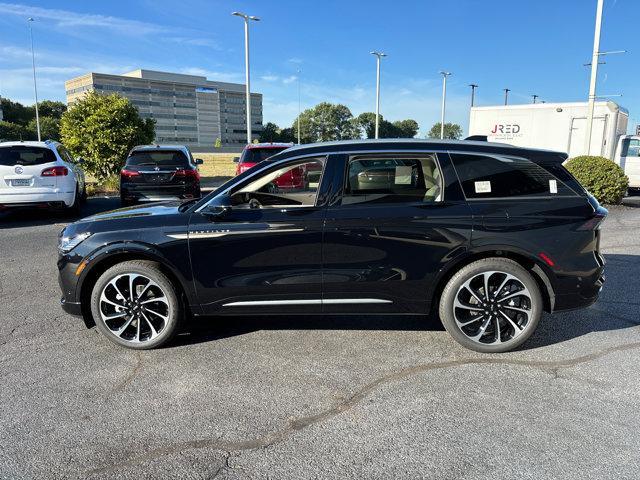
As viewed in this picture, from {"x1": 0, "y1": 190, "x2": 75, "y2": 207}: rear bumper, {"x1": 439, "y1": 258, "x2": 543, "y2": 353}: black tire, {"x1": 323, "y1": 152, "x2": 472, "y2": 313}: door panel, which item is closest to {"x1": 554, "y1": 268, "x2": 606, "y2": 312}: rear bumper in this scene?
{"x1": 439, "y1": 258, "x2": 543, "y2": 353}: black tire

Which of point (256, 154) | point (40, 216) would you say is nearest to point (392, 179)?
point (256, 154)

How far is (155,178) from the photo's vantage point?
36.8ft

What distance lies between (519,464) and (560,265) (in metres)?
1.81

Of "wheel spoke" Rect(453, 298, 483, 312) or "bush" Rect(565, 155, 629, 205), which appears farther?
"bush" Rect(565, 155, 629, 205)

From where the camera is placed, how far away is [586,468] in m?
2.53

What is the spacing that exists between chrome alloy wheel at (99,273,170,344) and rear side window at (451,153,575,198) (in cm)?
265

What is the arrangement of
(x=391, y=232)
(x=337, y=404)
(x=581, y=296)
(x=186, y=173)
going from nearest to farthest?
(x=337, y=404) → (x=391, y=232) → (x=581, y=296) → (x=186, y=173)

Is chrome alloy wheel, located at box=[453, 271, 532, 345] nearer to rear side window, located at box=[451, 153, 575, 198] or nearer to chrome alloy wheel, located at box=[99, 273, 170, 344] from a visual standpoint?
rear side window, located at box=[451, 153, 575, 198]

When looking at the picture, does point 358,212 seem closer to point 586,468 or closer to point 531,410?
point 531,410

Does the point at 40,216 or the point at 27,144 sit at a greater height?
the point at 27,144

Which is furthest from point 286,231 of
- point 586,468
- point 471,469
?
point 586,468

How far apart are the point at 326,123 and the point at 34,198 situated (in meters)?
117

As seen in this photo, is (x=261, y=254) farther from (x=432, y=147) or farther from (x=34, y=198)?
(x=34, y=198)

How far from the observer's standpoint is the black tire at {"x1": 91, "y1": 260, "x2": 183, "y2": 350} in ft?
12.8
